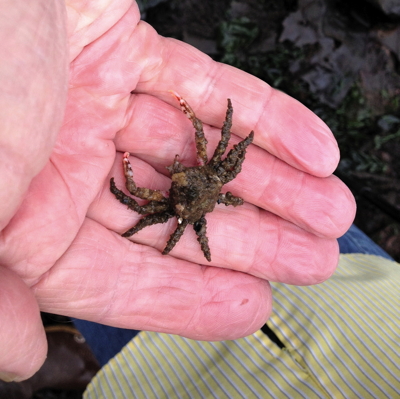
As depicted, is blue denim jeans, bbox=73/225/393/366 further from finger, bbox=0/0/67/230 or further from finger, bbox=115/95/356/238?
finger, bbox=0/0/67/230

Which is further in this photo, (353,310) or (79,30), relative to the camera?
(353,310)

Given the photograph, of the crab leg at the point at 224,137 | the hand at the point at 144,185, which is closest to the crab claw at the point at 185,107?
the hand at the point at 144,185

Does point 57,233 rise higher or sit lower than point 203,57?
lower

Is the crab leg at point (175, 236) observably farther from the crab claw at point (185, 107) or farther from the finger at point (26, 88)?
the finger at point (26, 88)

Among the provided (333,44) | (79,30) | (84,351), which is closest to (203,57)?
(79,30)

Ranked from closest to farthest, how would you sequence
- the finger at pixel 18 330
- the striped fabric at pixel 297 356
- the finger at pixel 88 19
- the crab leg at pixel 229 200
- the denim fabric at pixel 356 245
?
the finger at pixel 18 330 < the finger at pixel 88 19 < the striped fabric at pixel 297 356 < the crab leg at pixel 229 200 < the denim fabric at pixel 356 245

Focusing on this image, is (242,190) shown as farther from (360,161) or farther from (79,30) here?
(360,161)
